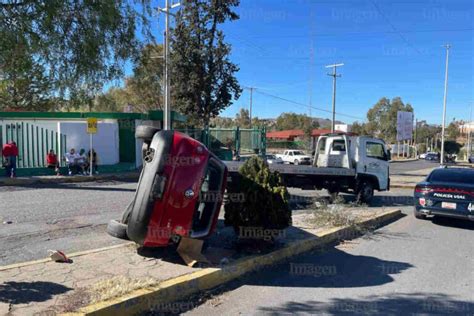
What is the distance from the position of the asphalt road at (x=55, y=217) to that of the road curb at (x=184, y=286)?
7.90 feet

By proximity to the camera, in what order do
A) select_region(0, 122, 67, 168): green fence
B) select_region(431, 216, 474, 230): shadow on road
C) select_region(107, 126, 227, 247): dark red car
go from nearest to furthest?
select_region(107, 126, 227, 247): dark red car → select_region(431, 216, 474, 230): shadow on road → select_region(0, 122, 67, 168): green fence

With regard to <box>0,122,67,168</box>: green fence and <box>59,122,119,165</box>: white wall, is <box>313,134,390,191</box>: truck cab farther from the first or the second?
<box>0,122,67,168</box>: green fence

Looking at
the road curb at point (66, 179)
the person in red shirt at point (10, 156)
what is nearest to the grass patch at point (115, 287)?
the road curb at point (66, 179)

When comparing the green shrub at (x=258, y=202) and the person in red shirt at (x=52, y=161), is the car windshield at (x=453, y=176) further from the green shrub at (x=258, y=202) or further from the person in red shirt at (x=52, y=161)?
the person in red shirt at (x=52, y=161)

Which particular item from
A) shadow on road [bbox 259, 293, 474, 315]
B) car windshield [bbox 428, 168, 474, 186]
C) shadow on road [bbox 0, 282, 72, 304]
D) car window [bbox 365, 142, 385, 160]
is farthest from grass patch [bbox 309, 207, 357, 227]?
shadow on road [bbox 0, 282, 72, 304]

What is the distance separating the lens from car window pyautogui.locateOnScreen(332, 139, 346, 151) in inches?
540

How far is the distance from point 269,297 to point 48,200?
8.77 meters

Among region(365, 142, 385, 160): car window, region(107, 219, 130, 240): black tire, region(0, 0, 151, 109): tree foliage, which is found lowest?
region(107, 219, 130, 240): black tire

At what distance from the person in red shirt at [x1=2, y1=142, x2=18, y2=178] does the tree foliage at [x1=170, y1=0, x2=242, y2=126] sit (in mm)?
10682

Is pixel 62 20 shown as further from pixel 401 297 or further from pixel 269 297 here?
pixel 401 297

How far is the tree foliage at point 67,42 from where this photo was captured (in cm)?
383

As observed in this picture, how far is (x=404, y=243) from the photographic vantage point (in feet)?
26.6

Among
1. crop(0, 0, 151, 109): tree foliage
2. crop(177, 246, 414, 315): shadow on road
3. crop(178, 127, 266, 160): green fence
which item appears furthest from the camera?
crop(178, 127, 266, 160): green fence

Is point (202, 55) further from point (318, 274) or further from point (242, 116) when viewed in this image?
point (242, 116)
